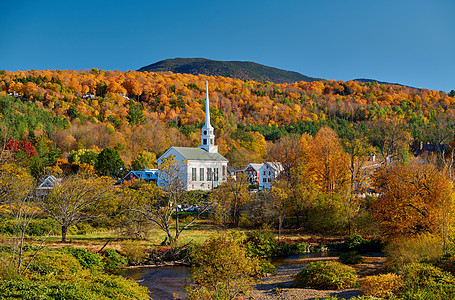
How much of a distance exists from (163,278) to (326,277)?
30.2 feet

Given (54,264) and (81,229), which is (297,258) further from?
(81,229)

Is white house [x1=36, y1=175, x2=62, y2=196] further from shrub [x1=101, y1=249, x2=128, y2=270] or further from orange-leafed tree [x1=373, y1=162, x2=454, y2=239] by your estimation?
orange-leafed tree [x1=373, y1=162, x2=454, y2=239]

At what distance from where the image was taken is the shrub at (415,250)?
19609 millimetres

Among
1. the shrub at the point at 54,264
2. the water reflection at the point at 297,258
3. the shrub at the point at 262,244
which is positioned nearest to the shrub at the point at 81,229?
the shrub at the point at 54,264

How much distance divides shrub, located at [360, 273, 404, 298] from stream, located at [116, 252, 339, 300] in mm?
7860

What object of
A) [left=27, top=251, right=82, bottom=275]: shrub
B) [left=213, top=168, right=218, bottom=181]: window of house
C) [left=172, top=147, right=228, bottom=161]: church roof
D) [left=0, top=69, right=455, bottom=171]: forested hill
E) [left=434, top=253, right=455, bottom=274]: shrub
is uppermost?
[left=0, top=69, right=455, bottom=171]: forested hill

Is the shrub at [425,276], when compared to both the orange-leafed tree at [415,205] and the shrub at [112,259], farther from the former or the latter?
the shrub at [112,259]

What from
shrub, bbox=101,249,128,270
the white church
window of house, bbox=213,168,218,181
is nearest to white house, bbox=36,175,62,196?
shrub, bbox=101,249,128,270

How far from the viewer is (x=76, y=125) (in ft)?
309

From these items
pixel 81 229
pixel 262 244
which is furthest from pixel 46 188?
pixel 262 244

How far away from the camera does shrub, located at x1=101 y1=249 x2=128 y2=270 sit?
80.9 feet

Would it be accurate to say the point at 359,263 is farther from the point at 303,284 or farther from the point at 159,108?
the point at 159,108

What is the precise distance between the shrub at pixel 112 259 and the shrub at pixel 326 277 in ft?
37.7

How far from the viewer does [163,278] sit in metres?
22.6
